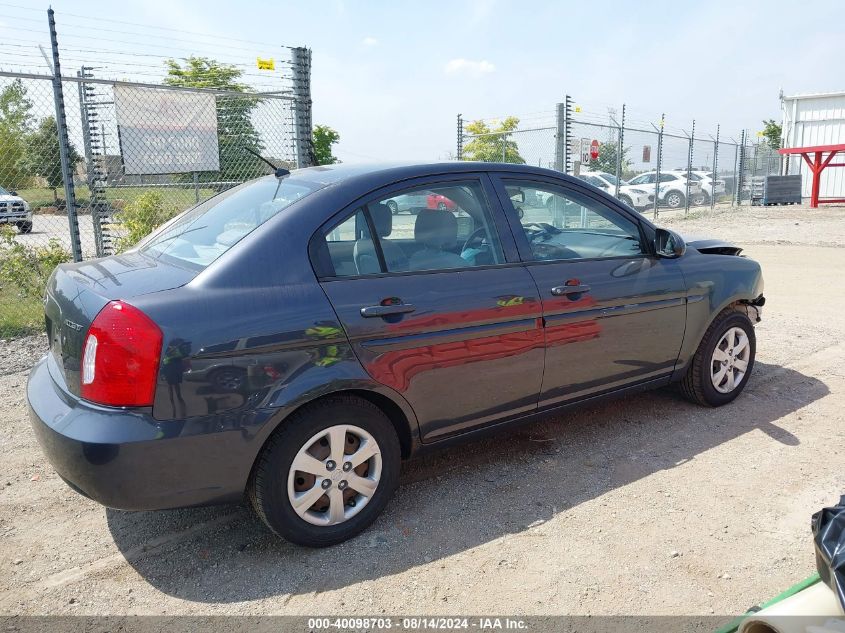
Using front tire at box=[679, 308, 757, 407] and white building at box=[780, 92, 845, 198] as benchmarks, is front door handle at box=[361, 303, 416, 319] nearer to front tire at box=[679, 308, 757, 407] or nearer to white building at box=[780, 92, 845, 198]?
front tire at box=[679, 308, 757, 407]

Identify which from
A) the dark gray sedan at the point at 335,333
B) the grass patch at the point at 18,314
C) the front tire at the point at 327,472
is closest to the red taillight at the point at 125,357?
the dark gray sedan at the point at 335,333

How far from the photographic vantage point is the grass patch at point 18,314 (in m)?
6.29

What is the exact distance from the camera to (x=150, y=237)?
3.66 m

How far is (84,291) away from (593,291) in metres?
2.49

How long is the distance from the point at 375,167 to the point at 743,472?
2.53 m

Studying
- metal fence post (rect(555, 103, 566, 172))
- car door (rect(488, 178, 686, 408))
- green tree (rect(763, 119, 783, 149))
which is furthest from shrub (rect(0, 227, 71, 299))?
green tree (rect(763, 119, 783, 149))

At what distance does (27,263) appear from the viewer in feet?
21.8

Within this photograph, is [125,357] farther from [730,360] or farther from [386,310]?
[730,360]

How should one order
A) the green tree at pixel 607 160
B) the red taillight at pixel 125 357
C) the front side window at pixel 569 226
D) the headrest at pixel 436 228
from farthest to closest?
1. the green tree at pixel 607 160
2. the front side window at pixel 569 226
3. the headrest at pixel 436 228
4. the red taillight at pixel 125 357

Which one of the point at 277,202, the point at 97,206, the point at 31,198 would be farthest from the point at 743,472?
the point at 31,198

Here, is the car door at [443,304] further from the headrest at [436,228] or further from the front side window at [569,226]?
the front side window at [569,226]

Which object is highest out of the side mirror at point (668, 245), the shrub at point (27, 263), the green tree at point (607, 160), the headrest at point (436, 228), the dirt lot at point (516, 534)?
the green tree at point (607, 160)

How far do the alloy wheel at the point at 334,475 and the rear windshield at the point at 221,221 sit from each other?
92 centimetres

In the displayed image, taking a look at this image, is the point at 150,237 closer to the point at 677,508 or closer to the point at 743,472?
the point at 677,508
